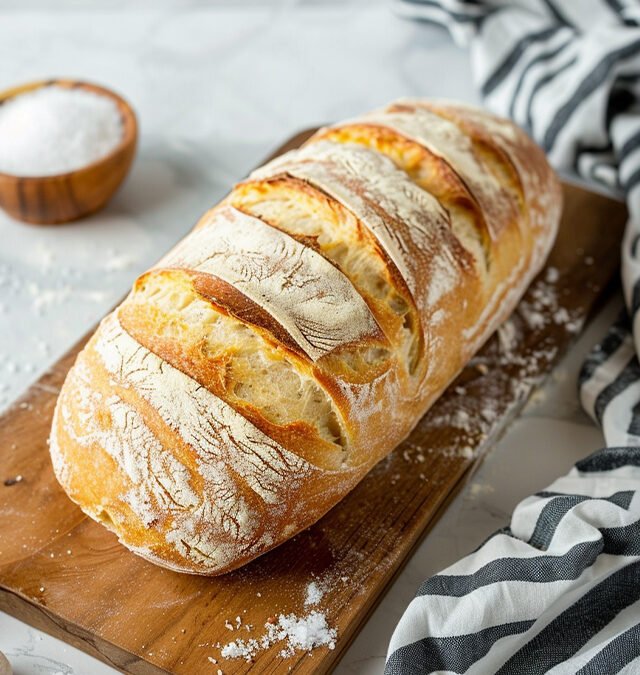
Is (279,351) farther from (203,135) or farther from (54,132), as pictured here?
(203,135)

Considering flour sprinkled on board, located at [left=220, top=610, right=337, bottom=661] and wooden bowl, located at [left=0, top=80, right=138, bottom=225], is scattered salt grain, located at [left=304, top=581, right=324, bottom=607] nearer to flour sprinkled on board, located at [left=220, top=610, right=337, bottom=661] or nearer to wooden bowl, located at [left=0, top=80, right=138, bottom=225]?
flour sprinkled on board, located at [left=220, top=610, right=337, bottom=661]

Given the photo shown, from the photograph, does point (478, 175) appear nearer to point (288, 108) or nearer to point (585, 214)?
point (585, 214)

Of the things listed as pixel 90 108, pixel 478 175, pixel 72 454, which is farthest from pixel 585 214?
pixel 72 454

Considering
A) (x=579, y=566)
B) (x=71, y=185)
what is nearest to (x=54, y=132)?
(x=71, y=185)

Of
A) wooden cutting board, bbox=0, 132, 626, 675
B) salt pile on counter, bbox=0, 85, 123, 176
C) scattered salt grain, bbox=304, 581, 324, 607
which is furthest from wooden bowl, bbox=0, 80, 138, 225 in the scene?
scattered salt grain, bbox=304, 581, 324, 607

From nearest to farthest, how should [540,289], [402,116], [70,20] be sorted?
[402,116], [540,289], [70,20]

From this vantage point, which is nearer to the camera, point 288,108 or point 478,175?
point 478,175
